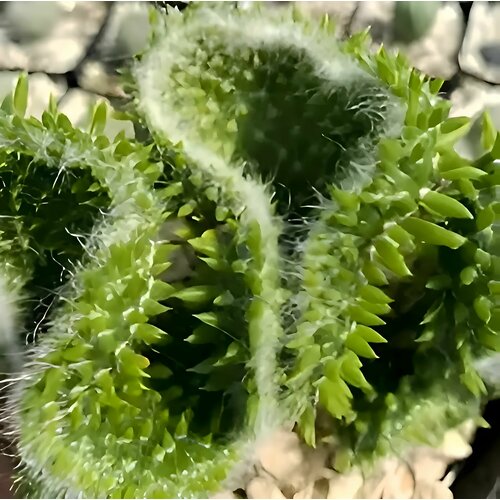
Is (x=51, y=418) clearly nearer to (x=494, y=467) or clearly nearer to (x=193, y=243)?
(x=193, y=243)

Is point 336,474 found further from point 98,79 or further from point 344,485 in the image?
point 98,79

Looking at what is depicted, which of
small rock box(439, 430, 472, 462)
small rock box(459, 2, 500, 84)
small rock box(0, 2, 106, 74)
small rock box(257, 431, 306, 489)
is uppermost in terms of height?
small rock box(459, 2, 500, 84)

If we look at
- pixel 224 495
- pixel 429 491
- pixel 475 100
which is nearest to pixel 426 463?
→ pixel 429 491

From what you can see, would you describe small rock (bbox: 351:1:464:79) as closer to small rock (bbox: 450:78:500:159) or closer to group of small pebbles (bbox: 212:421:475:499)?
small rock (bbox: 450:78:500:159)

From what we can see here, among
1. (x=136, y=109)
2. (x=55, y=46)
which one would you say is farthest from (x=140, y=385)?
(x=55, y=46)

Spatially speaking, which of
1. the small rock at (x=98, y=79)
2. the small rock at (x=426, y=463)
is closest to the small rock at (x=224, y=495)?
the small rock at (x=426, y=463)

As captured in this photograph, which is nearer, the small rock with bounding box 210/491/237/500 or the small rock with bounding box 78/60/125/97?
the small rock with bounding box 210/491/237/500

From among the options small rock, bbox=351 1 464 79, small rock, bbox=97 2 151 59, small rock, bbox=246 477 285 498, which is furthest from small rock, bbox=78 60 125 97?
small rock, bbox=246 477 285 498

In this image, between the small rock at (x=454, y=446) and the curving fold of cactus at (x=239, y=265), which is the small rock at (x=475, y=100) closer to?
the curving fold of cactus at (x=239, y=265)
